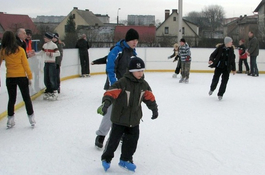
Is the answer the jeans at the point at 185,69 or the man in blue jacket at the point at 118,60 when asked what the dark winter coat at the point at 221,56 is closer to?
the jeans at the point at 185,69

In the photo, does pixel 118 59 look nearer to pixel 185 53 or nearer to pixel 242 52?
pixel 185 53

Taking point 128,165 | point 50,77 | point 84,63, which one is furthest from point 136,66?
point 84,63

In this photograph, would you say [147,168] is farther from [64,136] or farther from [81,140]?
[64,136]

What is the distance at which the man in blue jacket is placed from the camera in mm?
4359

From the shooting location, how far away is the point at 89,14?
6053 centimetres

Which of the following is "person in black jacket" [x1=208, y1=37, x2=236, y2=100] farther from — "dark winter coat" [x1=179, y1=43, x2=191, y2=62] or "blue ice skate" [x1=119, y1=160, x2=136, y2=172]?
"blue ice skate" [x1=119, y1=160, x2=136, y2=172]

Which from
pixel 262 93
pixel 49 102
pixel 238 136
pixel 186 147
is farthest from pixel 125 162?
pixel 262 93

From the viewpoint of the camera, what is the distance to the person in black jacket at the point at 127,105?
3557 mm

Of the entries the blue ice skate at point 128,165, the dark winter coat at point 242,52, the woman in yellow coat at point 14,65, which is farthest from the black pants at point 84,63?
the blue ice skate at point 128,165

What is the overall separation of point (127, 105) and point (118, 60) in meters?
0.96

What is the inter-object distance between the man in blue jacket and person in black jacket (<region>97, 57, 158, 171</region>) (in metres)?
0.74

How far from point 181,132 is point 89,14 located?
57162 millimetres

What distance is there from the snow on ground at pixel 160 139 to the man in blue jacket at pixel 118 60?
318 mm

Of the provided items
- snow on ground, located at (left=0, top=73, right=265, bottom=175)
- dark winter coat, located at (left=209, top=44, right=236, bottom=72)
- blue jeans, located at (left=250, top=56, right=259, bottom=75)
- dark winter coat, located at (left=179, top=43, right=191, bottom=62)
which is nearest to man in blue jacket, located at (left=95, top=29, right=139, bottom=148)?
snow on ground, located at (left=0, top=73, right=265, bottom=175)
